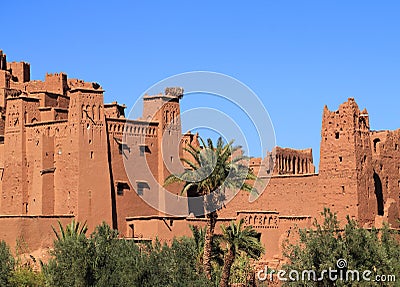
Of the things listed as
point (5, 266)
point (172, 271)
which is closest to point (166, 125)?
point (5, 266)

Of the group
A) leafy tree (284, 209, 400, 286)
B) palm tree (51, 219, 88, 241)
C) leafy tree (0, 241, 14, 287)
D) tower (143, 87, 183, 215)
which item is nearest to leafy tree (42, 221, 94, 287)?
leafy tree (0, 241, 14, 287)

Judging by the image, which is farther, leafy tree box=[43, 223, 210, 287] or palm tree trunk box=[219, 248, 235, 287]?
palm tree trunk box=[219, 248, 235, 287]

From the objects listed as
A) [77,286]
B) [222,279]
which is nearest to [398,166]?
[222,279]

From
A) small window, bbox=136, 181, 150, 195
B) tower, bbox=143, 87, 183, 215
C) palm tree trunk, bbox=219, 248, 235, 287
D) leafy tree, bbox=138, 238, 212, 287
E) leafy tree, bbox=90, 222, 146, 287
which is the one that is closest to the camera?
leafy tree, bbox=90, 222, 146, 287

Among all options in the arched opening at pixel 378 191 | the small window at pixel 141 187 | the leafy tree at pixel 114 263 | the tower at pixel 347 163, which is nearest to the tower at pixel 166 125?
the small window at pixel 141 187

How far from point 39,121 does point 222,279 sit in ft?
59.4

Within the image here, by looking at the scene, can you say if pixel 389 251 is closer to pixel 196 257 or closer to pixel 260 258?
pixel 196 257

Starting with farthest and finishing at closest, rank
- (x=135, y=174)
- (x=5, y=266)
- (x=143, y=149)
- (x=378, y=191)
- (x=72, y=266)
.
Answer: (x=143, y=149), (x=135, y=174), (x=378, y=191), (x=5, y=266), (x=72, y=266)

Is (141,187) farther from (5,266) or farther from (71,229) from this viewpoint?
(5,266)

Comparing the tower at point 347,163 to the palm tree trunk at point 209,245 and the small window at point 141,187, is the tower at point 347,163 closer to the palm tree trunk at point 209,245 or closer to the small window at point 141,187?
the small window at point 141,187

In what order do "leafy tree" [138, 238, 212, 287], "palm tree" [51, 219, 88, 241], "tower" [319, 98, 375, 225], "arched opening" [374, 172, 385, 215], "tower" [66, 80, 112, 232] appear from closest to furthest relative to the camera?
"leafy tree" [138, 238, 212, 287] < "palm tree" [51, 219, 88, 241] < "tower" [319, 98, 375, 225] < "tower" [66, 80, 112, 232] < "arched opening" [374, 172, 385, 215]

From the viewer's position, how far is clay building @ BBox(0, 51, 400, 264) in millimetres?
46156

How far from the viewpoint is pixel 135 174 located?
51.1 m

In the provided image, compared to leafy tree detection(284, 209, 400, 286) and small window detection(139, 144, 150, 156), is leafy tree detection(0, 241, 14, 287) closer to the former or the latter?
leafy tree detection(284, 209, 400, 286)
